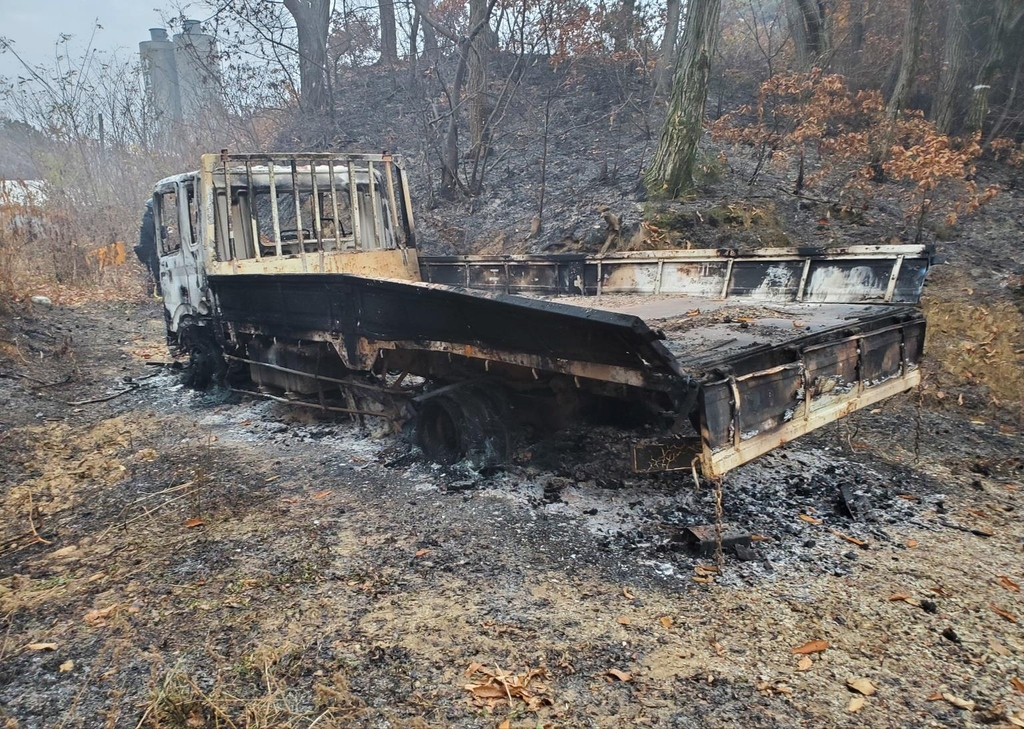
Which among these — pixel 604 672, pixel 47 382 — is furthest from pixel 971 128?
pixel 47 382

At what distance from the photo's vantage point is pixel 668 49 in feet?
42.9

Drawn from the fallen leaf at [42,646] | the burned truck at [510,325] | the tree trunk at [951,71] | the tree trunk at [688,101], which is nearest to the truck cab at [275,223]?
the burned truck at [510,325]

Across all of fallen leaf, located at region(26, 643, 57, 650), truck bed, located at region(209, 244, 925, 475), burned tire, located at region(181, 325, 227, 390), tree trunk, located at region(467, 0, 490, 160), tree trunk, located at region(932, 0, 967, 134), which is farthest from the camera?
tree trunk, located at region(467, 0, 490, 160)

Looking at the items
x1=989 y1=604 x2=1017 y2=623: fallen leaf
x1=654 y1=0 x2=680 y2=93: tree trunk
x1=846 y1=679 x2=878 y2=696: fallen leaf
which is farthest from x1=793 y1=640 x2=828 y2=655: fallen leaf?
x1=654 y1=0 x2=680 y2=93: tree trunk

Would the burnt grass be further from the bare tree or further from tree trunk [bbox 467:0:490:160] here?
tree trunk [bbox 467:0:490:160]

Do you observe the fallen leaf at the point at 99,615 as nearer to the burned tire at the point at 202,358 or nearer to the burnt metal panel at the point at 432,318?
the burnt metal panel at the point at 432,318

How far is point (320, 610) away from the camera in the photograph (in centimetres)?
308

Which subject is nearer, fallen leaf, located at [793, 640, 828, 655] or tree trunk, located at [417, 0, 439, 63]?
fallen leaf, located at [793, 640, 828, 655]

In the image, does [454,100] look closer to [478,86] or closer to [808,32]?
[478,86]

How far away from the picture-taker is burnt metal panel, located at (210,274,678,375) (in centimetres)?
322

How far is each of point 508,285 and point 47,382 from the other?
5.24 m

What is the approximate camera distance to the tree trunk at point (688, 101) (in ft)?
30.5

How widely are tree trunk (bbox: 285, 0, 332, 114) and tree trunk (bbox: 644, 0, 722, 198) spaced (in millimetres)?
8811

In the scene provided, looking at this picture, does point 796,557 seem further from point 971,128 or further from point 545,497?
point 971,128
